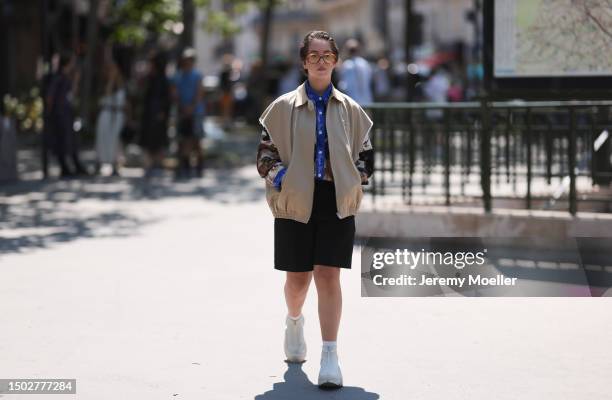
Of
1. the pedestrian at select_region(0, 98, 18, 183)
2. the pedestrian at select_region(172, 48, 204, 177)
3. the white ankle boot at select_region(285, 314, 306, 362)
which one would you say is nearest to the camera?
the white ankle boot at select_region(285, 314, 306, 362)

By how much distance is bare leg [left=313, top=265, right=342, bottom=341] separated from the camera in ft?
21.3

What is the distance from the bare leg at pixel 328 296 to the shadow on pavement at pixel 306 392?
0.88 ft

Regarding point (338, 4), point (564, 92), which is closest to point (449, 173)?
point (564, 92)

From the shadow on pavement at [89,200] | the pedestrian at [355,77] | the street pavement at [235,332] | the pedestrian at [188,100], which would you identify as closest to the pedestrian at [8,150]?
the shadow on pavement at [89,200]

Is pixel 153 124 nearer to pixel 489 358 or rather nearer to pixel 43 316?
pixel 43 316

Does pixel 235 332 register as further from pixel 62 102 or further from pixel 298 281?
pixel 62 102

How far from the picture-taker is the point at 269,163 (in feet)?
21.2

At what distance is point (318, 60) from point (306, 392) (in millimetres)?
1520

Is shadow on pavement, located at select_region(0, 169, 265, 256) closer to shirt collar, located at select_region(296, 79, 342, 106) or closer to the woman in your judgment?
the woman

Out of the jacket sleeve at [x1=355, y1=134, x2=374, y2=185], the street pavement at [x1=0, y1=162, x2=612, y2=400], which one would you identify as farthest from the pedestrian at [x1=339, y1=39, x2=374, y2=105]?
the jacket sleeve at [x1=355, y1=134, x2=374, y2=185]

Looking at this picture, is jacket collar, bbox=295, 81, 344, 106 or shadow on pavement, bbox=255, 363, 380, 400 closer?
shadow on pavement, bbox=255, 363, 380, 400

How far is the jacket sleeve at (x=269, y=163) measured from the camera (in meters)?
6.42

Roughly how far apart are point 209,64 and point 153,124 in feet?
279

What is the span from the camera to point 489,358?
6.93 m
